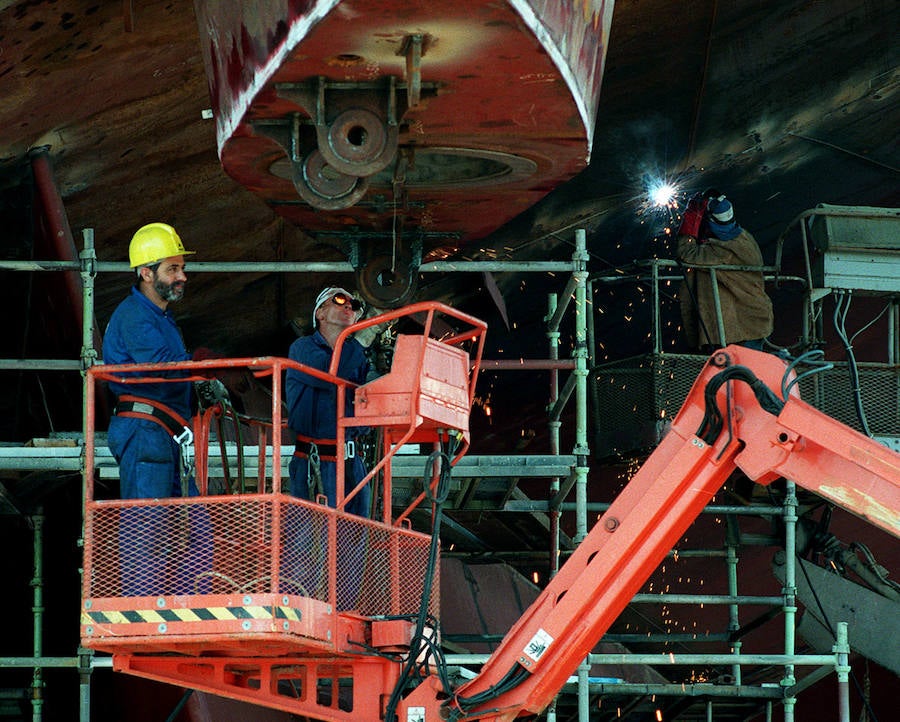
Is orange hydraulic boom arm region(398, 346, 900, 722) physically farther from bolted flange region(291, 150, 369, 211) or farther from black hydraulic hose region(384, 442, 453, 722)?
bolted flange region(291, 150, 369, 211)

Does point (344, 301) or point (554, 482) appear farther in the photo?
point (554, 482)

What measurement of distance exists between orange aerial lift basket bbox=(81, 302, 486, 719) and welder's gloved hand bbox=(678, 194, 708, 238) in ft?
11.4


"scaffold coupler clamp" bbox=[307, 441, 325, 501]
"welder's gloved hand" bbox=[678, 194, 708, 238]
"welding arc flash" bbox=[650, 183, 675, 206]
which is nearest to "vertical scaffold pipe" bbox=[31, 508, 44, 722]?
"scaffold coupler clamp" bbox=[307, 441, 325, 501]

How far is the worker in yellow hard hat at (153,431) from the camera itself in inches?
319

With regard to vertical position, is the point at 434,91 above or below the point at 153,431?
above

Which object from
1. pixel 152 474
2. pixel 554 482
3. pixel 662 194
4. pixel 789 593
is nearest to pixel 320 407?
pixel 152 474

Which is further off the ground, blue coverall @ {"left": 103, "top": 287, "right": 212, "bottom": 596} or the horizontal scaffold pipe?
the horizontal scaffold pipe

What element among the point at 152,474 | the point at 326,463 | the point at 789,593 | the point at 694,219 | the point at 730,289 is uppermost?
the point at 694,219

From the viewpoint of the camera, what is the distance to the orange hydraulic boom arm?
8461mm

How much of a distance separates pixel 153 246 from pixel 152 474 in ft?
3.97

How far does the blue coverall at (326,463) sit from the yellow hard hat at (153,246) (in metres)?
0.78

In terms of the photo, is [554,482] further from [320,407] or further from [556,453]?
[320,407]

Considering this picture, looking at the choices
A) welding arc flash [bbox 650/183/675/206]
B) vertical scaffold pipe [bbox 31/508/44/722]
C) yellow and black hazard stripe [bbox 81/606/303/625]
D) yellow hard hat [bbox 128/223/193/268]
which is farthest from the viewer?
welding arc flash [bbox 650/183/675/206]

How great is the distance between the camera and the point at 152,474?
27.7 feet
